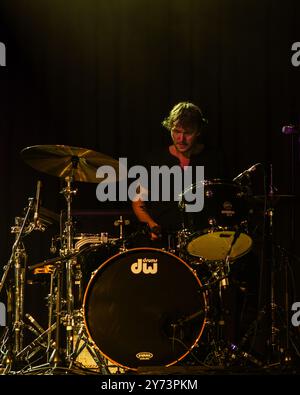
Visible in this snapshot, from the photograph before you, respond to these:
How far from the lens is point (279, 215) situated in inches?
205

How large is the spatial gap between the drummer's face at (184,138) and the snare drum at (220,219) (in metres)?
0.91

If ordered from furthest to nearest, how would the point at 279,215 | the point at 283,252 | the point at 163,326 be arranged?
the point at 279,215, the point at 283,252, the point at 163,326

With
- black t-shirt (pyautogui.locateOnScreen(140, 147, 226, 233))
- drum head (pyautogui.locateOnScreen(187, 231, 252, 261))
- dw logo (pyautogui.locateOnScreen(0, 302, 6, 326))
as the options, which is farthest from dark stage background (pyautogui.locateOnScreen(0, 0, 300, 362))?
drum head (pyautogui.locateOnScreen(187, 231, 252, 261))

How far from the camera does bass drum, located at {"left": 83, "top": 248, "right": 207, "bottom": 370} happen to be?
389cm

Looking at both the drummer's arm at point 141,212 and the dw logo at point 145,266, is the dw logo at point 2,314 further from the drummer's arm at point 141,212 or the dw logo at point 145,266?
the dw logo at point 145,266

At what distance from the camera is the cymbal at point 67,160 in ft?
12.5

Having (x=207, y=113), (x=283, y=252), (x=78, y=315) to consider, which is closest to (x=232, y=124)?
(x=207, y=113)

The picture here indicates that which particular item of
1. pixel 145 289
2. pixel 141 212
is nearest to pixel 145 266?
pixel 145 289

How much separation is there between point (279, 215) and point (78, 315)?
208 centimetres

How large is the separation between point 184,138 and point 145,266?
3.93ft

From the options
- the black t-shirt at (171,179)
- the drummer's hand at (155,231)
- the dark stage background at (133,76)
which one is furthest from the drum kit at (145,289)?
the dark stage background at (133,76)

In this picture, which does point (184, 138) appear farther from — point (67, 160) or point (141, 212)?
point (67, 160)

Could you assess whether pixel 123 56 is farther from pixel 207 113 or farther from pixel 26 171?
pixel 26 171

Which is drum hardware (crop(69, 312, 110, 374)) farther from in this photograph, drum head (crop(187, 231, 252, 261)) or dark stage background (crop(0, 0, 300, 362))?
dark stage background (crop(0, 0, 300, 362))
